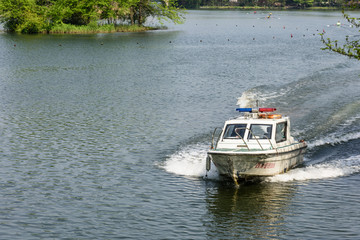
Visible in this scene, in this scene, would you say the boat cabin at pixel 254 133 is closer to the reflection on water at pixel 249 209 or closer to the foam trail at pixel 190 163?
the foam trail at pixel 190 163

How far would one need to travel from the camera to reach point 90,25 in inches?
4370

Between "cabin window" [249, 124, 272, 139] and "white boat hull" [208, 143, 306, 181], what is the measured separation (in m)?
1.13

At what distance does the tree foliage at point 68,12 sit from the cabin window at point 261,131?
87.3 m

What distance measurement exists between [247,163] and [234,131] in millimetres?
2311

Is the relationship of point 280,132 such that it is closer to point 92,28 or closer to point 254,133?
point 254,133

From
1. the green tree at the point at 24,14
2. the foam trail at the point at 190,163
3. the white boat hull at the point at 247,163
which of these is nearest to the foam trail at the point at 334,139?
the foam trail at the point at 190,163

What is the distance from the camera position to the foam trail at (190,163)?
25688mm

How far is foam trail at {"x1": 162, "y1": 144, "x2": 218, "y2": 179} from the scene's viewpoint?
25688mm

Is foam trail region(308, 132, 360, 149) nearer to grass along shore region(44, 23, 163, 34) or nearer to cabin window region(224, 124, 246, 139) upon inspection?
cabin window region(224, 124, 246, 139)

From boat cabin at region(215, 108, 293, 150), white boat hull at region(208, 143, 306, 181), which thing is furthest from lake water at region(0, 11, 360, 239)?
boat cabin at region(215, 108, 293, 150)

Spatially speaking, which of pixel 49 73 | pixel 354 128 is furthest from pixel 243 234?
pixel 49 73

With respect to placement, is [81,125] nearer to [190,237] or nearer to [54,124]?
[54,124]

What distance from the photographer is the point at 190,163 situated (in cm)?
2722

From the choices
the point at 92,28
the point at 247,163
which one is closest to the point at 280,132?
the point at 247,163
